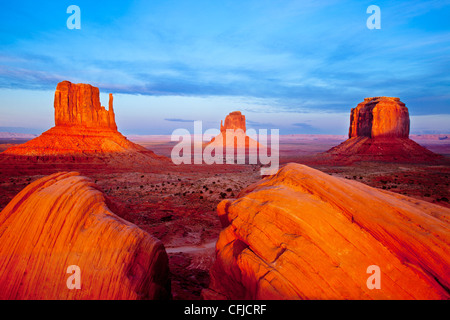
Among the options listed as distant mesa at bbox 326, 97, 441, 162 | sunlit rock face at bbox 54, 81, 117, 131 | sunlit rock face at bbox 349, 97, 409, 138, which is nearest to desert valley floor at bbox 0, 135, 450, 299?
sunlit rock face at bbox 54, 81, 117, 131

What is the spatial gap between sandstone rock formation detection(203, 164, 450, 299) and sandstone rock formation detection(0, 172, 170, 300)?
6.18 ft

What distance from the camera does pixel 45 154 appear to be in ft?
156

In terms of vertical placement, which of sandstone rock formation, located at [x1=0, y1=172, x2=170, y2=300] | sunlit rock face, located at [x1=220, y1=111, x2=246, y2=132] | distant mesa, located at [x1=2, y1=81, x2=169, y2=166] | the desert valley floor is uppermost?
sunlit rock face, located at [x1=220, y1=111, x2=246, y2=132]

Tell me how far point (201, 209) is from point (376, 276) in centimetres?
1588

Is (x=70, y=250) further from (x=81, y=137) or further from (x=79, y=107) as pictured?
(x=79, y=107)

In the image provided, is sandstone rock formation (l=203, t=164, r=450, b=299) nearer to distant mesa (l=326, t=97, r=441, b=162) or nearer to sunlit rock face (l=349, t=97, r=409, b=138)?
distant mesa (l=326, t=97, r=441, b=162)

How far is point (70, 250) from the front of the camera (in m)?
5.63

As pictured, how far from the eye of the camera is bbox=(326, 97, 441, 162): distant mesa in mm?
63375

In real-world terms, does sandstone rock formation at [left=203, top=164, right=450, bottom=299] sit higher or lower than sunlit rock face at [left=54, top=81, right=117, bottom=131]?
lower

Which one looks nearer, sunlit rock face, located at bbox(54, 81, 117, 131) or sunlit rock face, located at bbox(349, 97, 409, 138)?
sunlit rock face, located at bbox(54, 81, 117, 131)

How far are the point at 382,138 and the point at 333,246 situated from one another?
77822 millimetres

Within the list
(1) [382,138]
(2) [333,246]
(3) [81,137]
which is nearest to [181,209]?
(2) [333,246]

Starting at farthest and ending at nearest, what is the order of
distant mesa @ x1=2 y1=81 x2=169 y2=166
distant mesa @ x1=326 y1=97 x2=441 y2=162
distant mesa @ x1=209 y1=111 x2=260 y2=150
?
distant mesa @ x1=209 y1=111 x2=260 y2=150 → distant mesa @ x1=326 y1=97 x2=441 y2=162 → distant mesa @ x1=2 y1=81 x2=169 y2=166

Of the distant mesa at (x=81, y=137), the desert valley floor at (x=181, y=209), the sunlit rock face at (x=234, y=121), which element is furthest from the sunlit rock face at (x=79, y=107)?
the sunlit rock face at (x=234, y=121)
